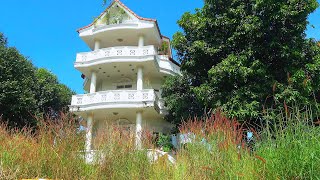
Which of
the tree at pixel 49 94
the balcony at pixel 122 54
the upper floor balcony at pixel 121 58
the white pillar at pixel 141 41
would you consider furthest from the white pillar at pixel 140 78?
the tree at pixel 49 94

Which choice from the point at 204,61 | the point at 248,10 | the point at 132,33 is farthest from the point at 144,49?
the point at 248,10

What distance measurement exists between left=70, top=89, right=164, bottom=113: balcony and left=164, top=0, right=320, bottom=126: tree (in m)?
4.81

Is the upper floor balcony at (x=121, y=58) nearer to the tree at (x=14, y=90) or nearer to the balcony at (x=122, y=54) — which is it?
the balcony at (x=122, y=54)

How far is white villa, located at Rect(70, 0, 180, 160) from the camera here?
62.7 feet

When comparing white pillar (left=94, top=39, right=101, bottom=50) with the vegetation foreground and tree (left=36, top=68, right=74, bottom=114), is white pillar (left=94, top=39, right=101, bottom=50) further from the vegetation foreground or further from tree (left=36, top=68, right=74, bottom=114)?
the vegetation foreground

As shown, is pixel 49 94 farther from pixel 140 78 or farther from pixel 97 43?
pixel 140 78

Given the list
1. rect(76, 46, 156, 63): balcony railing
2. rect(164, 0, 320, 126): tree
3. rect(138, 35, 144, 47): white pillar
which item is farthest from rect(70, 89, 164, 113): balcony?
rect(164, 0, 320, 126): tree

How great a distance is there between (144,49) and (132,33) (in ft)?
6.39

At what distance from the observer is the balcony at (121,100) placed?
18859mm

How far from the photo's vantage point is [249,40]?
44.1ft

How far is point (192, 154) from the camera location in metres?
5.71

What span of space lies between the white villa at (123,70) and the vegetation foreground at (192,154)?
38.6 feet

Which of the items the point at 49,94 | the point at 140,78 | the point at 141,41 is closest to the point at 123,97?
the point at 140,78

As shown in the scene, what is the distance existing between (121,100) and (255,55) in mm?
8320
